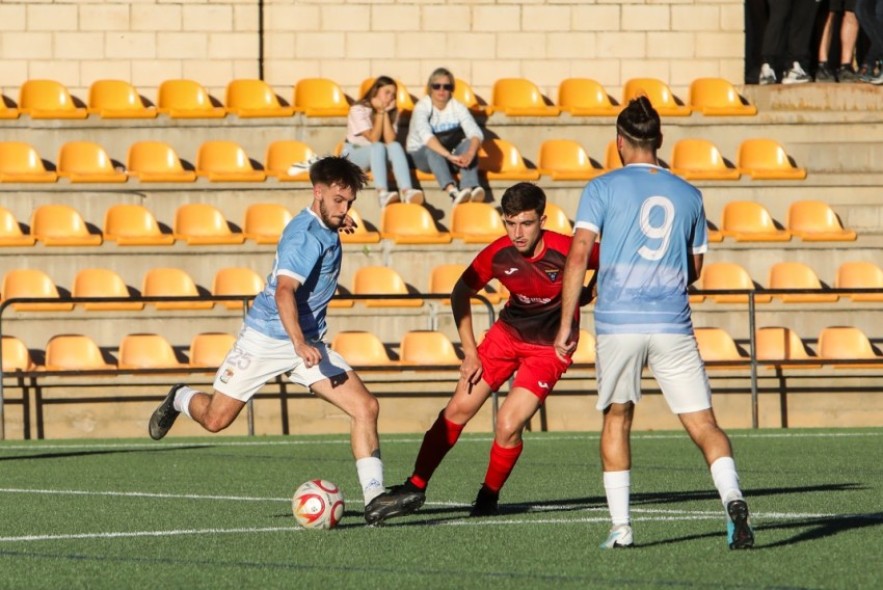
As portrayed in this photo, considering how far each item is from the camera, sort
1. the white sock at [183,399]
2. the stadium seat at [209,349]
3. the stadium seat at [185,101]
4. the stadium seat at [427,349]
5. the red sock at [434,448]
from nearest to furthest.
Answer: the red sock at [434,448]
the white sock at [183,399]
the stadium seat at [209,349]
the stadium seat at [427,349]
the stadium seat at [185,101]

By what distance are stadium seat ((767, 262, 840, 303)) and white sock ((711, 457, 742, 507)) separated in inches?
427

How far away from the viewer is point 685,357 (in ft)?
23.8

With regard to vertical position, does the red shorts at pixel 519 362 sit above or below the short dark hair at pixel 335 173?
below

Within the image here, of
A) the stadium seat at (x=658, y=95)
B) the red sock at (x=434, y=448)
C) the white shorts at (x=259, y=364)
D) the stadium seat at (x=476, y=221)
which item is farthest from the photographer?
the stadium seat at (x=658, y=95)

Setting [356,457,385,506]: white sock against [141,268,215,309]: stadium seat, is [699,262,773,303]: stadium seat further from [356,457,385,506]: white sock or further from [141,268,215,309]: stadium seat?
[356,457,385,506]: white sock

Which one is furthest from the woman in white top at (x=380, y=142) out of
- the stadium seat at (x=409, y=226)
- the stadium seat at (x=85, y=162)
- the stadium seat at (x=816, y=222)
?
the stadium seat at (x=816, y=222)

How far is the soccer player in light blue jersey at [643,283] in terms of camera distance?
7160 millimetres

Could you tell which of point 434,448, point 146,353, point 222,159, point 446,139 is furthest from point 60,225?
point 434,448

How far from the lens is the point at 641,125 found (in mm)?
7227

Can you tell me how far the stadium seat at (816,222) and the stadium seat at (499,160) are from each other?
2961mm

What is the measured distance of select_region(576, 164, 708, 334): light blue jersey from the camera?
7.16 meters

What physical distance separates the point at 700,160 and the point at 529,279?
37.6 ft

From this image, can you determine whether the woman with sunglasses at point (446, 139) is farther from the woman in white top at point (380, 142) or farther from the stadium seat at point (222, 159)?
the stadium seat at point (222, 159)

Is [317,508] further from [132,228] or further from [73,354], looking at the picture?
[132,228]
